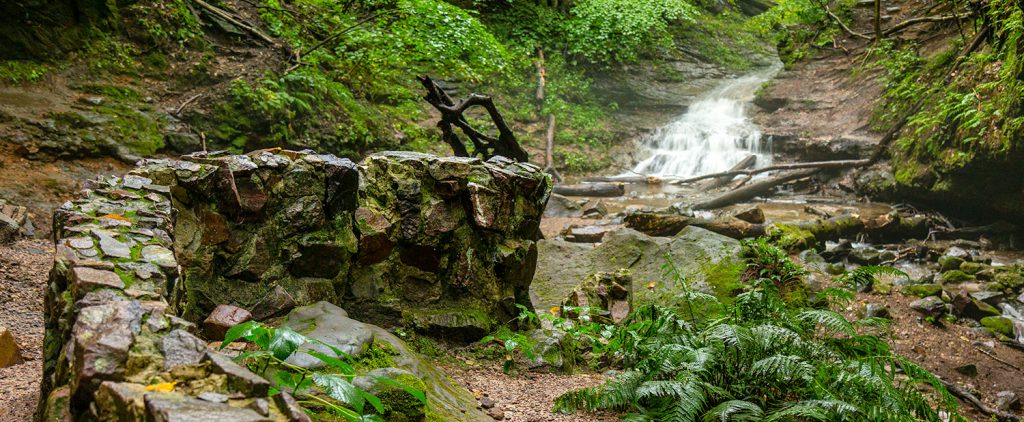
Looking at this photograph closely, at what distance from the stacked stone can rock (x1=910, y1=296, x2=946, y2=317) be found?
7.80 m

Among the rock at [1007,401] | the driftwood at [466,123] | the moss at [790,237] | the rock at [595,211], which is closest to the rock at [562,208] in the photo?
the rock at [595,211]

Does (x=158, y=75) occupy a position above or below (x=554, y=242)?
above

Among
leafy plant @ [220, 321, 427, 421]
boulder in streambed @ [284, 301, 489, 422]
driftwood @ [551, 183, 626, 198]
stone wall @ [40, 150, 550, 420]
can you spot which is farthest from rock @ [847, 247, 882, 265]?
leafy plant @ [220, 321, 427, 421]

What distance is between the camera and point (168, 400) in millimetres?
1377

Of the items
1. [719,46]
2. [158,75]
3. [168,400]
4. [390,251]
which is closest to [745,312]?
[390,251]

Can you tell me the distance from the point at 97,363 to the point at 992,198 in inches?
499

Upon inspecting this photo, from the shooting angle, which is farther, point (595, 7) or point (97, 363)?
point (595, 7)

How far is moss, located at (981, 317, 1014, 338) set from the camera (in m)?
6.39

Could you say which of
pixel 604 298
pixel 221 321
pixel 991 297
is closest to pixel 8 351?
pixel 221 321

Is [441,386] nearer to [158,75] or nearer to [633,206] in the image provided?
[158,75]

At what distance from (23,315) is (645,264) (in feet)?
19.6

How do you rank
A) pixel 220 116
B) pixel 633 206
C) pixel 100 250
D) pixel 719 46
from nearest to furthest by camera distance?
pixel 100 250 → pixel 220 116 → pixel 633 206 → pixel 719 46

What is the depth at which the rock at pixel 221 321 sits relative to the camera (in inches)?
114

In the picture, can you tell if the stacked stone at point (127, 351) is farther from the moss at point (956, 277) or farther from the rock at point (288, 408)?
the moss at point (956, 277)
